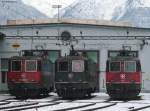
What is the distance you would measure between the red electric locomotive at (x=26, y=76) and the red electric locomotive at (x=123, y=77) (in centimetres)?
422

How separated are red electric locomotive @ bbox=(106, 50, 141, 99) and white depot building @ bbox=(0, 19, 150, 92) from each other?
1478cm

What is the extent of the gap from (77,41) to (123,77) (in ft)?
52.7

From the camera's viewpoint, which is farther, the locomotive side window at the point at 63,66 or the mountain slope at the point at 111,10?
the mountain slope at the point at 111,10

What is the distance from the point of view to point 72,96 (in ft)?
112

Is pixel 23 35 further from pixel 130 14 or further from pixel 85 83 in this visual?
pixel 130 14

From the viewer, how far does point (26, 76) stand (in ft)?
116

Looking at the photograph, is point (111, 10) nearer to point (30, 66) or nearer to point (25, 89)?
point (30, 66)

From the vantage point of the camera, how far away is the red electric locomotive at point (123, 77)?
1353 inches

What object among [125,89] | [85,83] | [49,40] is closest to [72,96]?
[85,83]

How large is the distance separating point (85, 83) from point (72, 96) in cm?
113

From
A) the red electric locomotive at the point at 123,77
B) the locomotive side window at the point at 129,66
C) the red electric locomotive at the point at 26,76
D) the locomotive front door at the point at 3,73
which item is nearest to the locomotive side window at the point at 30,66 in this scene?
the red electric locomotive at the point at 26,76

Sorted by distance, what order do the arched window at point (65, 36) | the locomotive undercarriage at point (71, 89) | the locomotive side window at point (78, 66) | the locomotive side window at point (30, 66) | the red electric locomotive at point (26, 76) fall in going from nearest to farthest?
the locomotive undercarriage at point (71, 89) < the locomotive side window at point (78, 66) < the red electric locomotive at point (26, 76) < the locomotive side window at point (30, 66) < the arched window at point (65, 36)

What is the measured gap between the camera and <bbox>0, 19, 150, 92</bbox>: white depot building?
165 ft

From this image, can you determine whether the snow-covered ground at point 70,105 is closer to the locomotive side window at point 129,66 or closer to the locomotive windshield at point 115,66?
the locomotive side window at point 129,66
